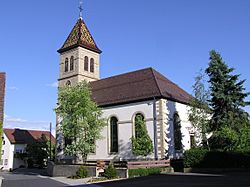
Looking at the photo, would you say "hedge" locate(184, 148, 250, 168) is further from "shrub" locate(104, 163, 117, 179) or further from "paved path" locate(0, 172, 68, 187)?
"paved path" locate(0, 172, 68, 187)

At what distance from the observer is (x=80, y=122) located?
29547 mm

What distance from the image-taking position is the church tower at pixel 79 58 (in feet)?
142

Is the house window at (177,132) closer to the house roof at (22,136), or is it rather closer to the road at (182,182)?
the road at (182,182)

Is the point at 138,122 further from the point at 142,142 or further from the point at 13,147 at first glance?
the point at 13,147

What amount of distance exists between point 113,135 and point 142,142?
613 centimetres

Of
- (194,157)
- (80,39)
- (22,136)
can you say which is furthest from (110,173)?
(22,136)

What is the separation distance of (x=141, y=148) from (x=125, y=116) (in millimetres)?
5436

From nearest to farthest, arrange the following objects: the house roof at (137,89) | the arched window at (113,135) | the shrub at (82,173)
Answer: the shrub at (82,173)
the house roof at (137,89)
the arched window at (113,135)

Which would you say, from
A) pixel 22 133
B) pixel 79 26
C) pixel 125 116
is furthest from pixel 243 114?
pixel 22 133

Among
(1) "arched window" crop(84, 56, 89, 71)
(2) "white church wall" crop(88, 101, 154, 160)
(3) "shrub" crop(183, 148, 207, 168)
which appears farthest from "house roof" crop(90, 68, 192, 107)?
(3) "shrub" crop(183, 148, 207, 168)

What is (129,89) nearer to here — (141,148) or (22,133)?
(141,148)

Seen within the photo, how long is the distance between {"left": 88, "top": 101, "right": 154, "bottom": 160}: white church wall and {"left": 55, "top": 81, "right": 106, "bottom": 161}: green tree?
2.70 m

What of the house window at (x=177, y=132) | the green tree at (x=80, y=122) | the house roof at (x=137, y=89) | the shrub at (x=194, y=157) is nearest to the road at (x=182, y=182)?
the shrub at (x=194, y=157)

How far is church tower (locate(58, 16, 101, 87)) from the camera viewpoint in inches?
1709
